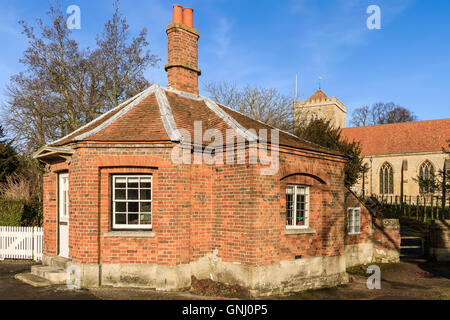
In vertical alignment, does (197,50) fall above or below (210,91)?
below

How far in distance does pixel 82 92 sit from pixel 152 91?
14.1 meters

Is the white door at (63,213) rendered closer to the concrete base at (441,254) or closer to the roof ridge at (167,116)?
the roof ridge at (167,116)

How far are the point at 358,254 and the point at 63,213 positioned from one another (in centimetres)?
1119

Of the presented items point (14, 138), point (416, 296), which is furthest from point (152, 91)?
point (14, 138)

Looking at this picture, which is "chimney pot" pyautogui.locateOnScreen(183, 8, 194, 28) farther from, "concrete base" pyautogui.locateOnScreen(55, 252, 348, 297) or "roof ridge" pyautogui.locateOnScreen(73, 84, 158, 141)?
"concrete base" pyautogui.locateOnScreen(55, 252, 348, 297)

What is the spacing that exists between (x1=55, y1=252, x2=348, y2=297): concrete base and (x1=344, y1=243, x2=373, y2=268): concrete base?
4.80 meters

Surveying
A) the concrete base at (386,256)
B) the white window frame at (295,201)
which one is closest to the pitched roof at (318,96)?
the concrete base at (386,256)

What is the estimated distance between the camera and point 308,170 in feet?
34.2

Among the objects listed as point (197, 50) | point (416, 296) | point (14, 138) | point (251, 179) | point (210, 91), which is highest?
point (210, 91)

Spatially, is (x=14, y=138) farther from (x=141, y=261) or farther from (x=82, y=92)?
(x=141, y=261)

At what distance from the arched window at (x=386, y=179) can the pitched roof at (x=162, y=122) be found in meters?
32.4

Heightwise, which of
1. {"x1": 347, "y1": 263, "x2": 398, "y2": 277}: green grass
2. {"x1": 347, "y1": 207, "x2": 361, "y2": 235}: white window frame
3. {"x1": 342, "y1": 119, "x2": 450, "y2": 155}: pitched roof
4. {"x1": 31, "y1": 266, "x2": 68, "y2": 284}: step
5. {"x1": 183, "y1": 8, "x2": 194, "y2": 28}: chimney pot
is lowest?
{"x1": 347, "y1": 263, "x2": 398, "y2": 277}: green grass

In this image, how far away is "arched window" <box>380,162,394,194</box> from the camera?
1570 inches

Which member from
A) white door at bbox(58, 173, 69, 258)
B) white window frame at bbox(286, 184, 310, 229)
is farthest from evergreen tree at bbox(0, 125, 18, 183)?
white window frame at bbox(286, 184, 310, 229)
